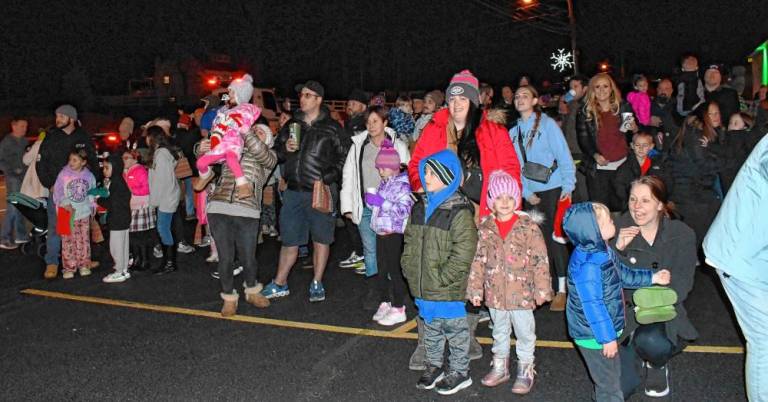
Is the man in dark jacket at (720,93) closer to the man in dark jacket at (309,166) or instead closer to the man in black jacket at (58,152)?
the man in dark jacket at (309,166)

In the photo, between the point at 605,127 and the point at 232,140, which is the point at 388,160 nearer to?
the point at 232,140

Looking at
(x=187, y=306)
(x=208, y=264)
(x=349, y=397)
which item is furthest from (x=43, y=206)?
(x=349, y=397)

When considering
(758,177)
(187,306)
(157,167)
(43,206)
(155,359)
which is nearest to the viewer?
(758,177)

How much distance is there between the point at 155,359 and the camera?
18.5 feet

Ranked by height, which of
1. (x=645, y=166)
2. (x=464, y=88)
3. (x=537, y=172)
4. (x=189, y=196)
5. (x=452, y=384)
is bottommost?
(x=452, y=384)

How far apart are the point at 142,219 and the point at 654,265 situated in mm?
6140

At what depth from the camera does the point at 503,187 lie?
470cm

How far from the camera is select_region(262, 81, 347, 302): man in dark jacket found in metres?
6.98

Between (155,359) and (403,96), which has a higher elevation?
(403,96)

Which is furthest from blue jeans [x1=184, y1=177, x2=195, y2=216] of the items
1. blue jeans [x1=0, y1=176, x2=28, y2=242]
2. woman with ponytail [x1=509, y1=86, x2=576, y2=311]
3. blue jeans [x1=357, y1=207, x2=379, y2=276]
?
woman with ponytail [x1=509, y1=86, x2=576, y2=311]

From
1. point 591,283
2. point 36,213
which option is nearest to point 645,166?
point 591,283

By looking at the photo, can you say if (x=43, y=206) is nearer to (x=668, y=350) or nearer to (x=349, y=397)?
(x=349, y=397)

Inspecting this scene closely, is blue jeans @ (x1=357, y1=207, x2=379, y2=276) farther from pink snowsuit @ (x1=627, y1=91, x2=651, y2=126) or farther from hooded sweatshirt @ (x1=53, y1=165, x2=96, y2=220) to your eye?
pink snowsuit @ (x1=627, y1=91, x2=651, y2=126)

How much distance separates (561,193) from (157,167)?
5118 mm
